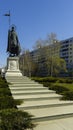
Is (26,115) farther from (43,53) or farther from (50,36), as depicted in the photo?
(43,53)

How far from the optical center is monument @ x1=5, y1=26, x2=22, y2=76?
55.7 ft

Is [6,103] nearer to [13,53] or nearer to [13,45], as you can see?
[13,53]

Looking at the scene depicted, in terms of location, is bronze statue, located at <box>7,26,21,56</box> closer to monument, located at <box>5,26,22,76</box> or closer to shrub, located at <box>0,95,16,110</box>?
monument, located at <box>5,26,22,76</box>

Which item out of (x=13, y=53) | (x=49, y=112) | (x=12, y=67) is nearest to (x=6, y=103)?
(x=49, y=112)

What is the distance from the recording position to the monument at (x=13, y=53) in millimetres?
16987

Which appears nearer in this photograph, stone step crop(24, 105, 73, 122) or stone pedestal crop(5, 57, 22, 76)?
stone step crop(24, 105, 73, 122)

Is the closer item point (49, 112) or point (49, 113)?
point (49, 113)

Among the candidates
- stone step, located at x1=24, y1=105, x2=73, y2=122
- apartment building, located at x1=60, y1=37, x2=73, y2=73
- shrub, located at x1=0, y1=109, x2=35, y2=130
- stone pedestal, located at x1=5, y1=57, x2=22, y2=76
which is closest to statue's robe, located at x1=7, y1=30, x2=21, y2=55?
stone pedestal, located at x1=5, y1=57, x2=22, y2=76

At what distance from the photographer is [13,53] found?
1802 cm

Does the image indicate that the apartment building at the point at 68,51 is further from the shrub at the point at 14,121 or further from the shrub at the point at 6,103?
the shrub at the point at 14,121

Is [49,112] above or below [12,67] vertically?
below

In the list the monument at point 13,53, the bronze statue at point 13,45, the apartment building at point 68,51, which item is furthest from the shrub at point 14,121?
the apartment building at point 68,51

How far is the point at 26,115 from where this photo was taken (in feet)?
21.7

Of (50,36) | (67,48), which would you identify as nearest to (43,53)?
(50,36)
